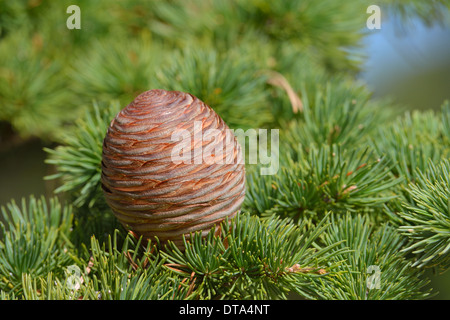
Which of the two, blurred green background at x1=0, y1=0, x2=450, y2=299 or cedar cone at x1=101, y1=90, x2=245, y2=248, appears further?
blurred green background at x1=0, y1=0, x2=450, y2=299

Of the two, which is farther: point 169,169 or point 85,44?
point 85,44

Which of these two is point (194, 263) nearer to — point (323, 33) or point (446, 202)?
point (446, 202)

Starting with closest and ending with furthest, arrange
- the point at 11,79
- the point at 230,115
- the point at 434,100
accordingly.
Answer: the point at 230,115
the point at 11,79
the point at 434,100

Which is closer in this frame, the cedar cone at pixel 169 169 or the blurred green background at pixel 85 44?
the cedar cone at pixel 169 169

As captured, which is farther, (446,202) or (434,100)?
(434,100)
